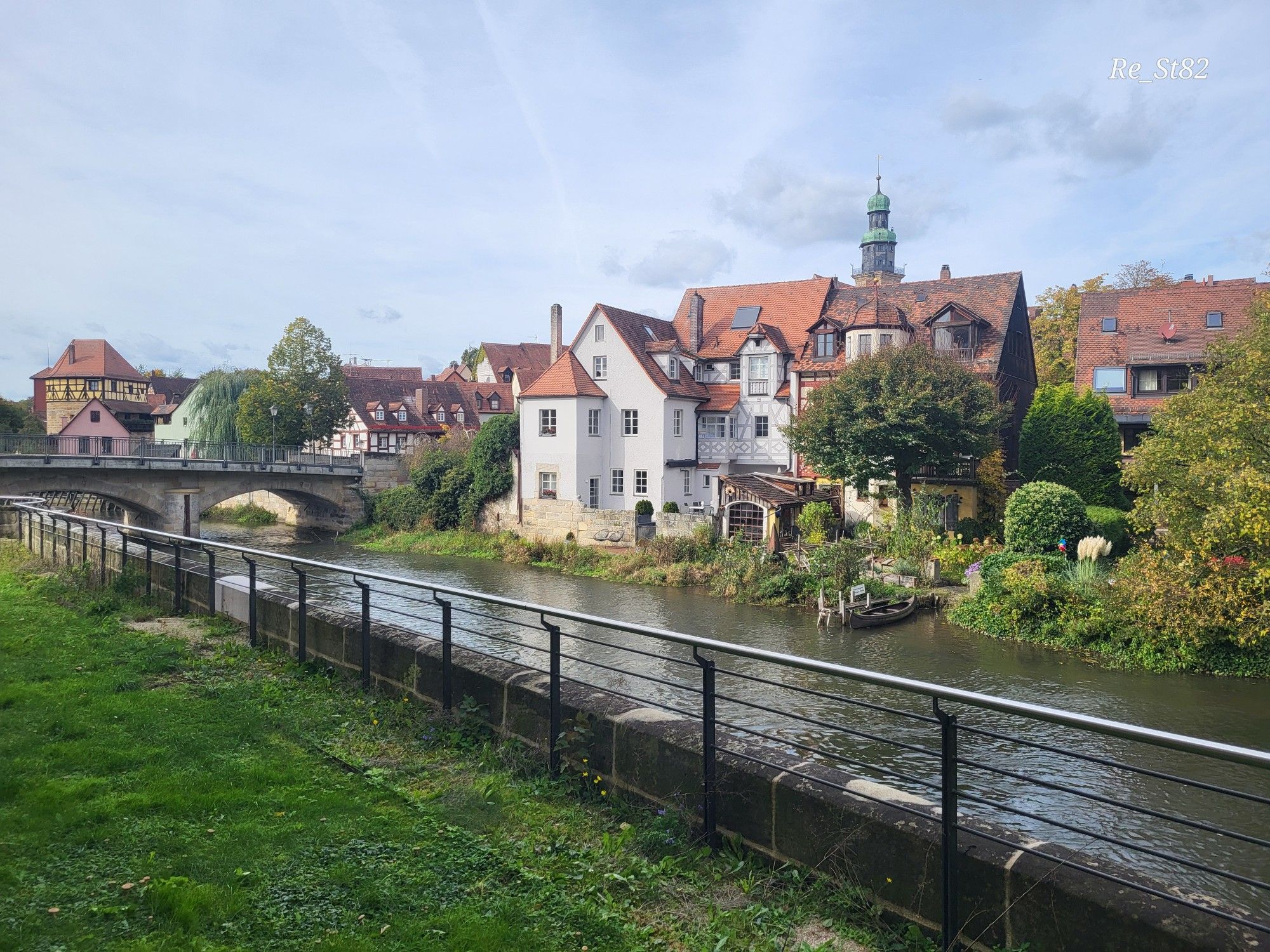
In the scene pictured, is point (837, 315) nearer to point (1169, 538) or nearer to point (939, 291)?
point (939, 291)

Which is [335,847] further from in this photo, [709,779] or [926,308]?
[926,308]

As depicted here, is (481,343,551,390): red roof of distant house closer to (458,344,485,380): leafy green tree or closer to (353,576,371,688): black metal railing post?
(458,344,485,380): leafy green tree

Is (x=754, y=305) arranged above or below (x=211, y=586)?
above

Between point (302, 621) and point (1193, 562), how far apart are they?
638 inches

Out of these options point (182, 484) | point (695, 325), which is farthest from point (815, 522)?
point (182, 484)

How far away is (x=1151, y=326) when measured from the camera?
Answer: 112 feet

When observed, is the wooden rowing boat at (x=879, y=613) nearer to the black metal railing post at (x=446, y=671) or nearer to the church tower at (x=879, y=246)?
the black metal railing post at (x=446, y=671)

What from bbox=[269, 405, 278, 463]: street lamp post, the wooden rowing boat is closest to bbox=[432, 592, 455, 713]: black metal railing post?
the wooden rowing boat

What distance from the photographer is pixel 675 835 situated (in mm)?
4797

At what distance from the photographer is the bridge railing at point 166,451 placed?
34656 millimetres

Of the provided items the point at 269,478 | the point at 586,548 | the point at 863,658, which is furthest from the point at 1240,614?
the point at 269,478

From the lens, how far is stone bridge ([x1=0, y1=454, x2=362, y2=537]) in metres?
33.7

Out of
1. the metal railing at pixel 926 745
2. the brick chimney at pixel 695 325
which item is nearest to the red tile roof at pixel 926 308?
the brick chimney at pixel 695 325

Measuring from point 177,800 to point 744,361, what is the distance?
113ft
